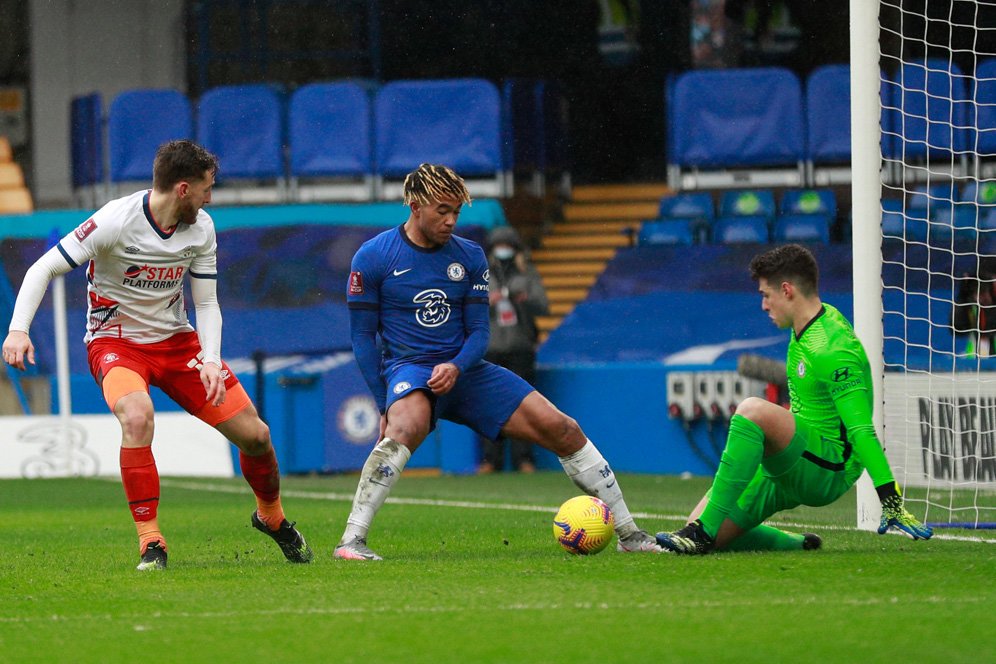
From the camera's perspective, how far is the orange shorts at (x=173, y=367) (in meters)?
6.34

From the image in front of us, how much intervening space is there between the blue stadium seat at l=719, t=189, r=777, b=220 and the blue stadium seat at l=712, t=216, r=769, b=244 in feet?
0.89

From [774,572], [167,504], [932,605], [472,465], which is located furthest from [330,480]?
[932,605]

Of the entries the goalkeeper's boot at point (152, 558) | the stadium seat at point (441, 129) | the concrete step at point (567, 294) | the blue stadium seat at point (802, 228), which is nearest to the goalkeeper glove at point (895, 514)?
the goalkeeper's boot at point (152, 558)

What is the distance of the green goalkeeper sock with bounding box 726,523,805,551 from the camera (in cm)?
651

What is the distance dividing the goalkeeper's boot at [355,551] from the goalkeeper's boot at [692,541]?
1214 mm

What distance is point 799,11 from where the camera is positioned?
20.8 meters

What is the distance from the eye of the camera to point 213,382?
6094mm

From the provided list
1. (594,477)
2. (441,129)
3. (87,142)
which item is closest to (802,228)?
(441,129)

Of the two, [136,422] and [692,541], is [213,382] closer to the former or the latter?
[136,422]

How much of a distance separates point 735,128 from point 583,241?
2448mm

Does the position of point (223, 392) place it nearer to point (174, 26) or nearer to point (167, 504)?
point (167, 504)

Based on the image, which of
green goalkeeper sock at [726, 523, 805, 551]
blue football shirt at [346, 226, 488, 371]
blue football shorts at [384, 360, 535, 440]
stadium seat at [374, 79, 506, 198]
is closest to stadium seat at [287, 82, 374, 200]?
stadium seat at [374, 79, 506, 198]

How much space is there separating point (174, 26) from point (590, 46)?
18.5 feet

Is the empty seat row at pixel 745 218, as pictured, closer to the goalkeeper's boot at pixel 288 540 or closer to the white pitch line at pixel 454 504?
the white pitch line at pixel 454 504
